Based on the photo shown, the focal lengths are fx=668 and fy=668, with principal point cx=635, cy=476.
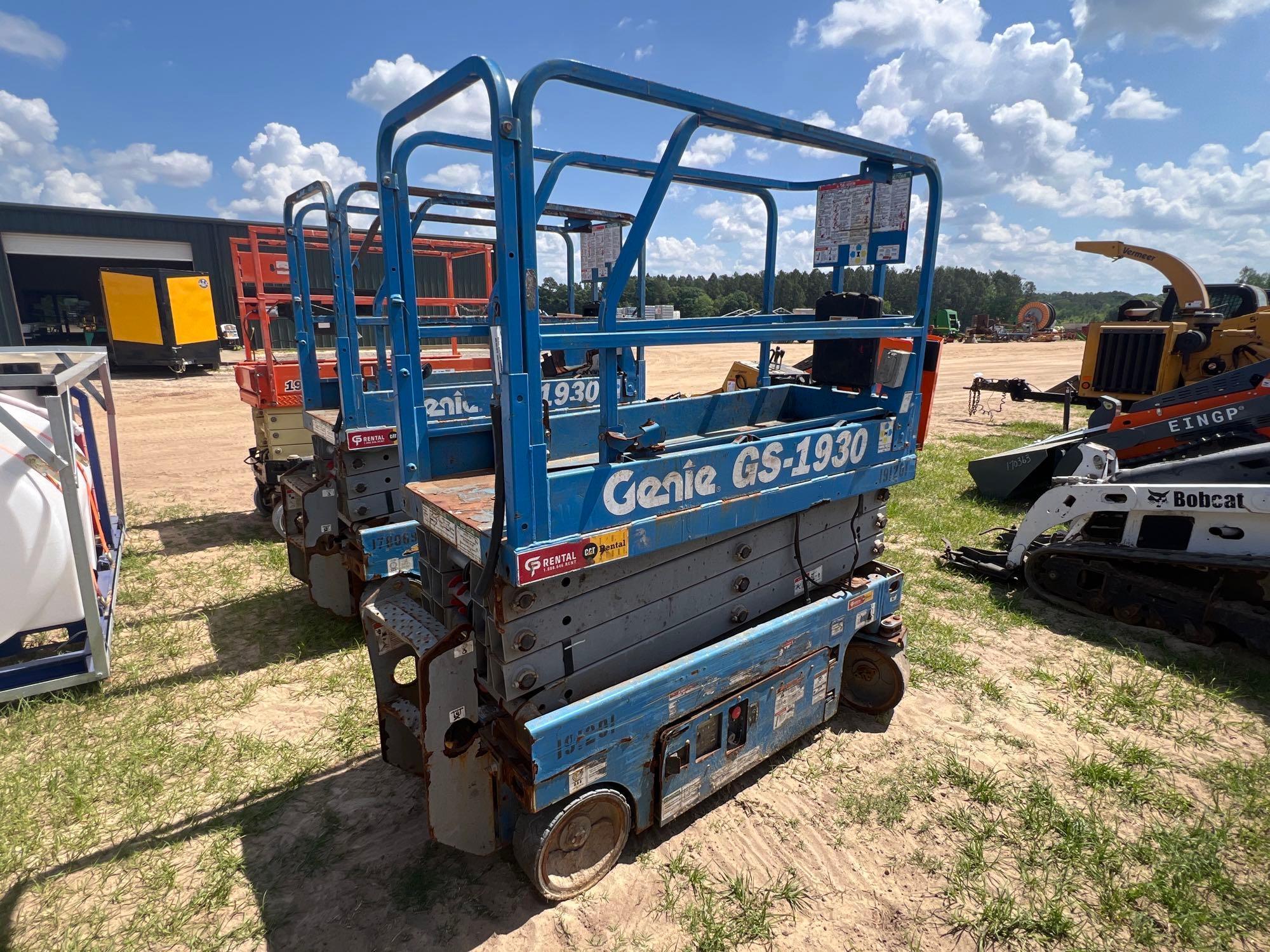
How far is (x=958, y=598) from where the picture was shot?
211 inches

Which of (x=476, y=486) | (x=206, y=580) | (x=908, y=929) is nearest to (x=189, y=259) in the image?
(x=206, y=580)

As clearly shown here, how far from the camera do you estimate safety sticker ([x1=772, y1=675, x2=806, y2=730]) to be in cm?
324

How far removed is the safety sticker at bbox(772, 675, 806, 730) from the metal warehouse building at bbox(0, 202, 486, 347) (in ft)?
56.7

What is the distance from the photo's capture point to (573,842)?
2664mm

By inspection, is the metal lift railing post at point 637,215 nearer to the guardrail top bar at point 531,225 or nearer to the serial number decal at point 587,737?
the guardrail top bar at point 531,225

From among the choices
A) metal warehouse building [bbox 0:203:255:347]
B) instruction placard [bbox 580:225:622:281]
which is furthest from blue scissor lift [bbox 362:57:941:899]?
metal warehouse building [bbox 0:203:255:347]

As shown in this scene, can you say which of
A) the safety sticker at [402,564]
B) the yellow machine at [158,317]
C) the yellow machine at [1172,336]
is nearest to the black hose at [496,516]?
the safety sticker at [402,564]

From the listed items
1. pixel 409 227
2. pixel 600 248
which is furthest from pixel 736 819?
pixel 600 248

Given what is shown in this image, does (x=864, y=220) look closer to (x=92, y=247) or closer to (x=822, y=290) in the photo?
(x=822, y=290)

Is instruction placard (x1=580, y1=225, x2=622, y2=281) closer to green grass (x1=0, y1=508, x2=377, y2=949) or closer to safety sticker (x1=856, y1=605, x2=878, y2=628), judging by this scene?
green grass (x1=0, y1=508, x2=377, y2=949)

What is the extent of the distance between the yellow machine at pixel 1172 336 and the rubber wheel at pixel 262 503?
10449 millimetres

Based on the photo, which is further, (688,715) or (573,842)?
(688,715)

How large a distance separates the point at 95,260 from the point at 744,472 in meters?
31.2

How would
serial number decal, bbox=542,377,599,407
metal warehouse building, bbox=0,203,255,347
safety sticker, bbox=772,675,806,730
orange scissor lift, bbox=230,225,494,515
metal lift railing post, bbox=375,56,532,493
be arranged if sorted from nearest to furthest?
metal lift railing post, bbox=375,56,532,493 < safety sticker, bbox=772,675,806,730 < serial number decal, bbox=542,377,599,407 < orange scissor lift, bbox=230,225,494,515 < metal warehouse building, bbox=0,203,255,347
